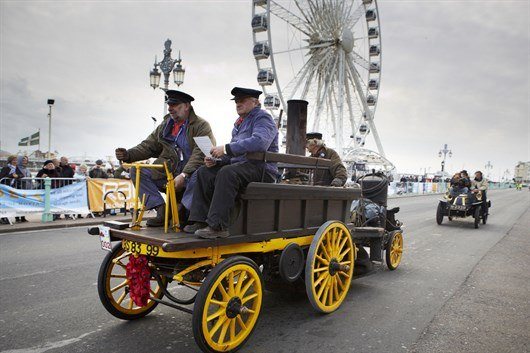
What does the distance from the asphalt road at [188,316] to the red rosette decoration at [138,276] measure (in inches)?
14.8

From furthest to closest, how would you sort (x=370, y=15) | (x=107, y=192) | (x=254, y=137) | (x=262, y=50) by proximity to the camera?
(x=370, y=15), (x=262, y=50), (x=107, y=192), (x=254, y=137)

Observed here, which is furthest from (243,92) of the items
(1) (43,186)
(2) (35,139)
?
(2) (35,139)

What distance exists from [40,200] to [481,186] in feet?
44.4

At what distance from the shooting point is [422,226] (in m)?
12.1

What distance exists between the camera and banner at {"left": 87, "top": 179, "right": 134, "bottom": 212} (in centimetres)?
1159

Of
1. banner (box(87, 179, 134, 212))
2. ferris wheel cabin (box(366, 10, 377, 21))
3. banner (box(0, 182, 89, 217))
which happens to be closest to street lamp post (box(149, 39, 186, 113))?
banner (box(87, 179, 134, 212))

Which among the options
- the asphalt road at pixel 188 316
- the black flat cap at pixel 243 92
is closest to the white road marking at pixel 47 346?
the asphalt road at pixel 188 316

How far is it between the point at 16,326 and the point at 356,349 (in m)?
3.02

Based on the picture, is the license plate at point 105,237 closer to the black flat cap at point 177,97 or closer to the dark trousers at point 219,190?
the dark trousers at point 219,190

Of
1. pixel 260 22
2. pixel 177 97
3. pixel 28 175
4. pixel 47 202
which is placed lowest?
pixel 47 202

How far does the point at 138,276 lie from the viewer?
3.32 m

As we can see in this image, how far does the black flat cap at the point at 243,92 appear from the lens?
11.7 feet

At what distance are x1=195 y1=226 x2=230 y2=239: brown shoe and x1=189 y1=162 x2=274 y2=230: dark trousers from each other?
31 millimetres

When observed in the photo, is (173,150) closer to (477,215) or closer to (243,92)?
(243,92)
